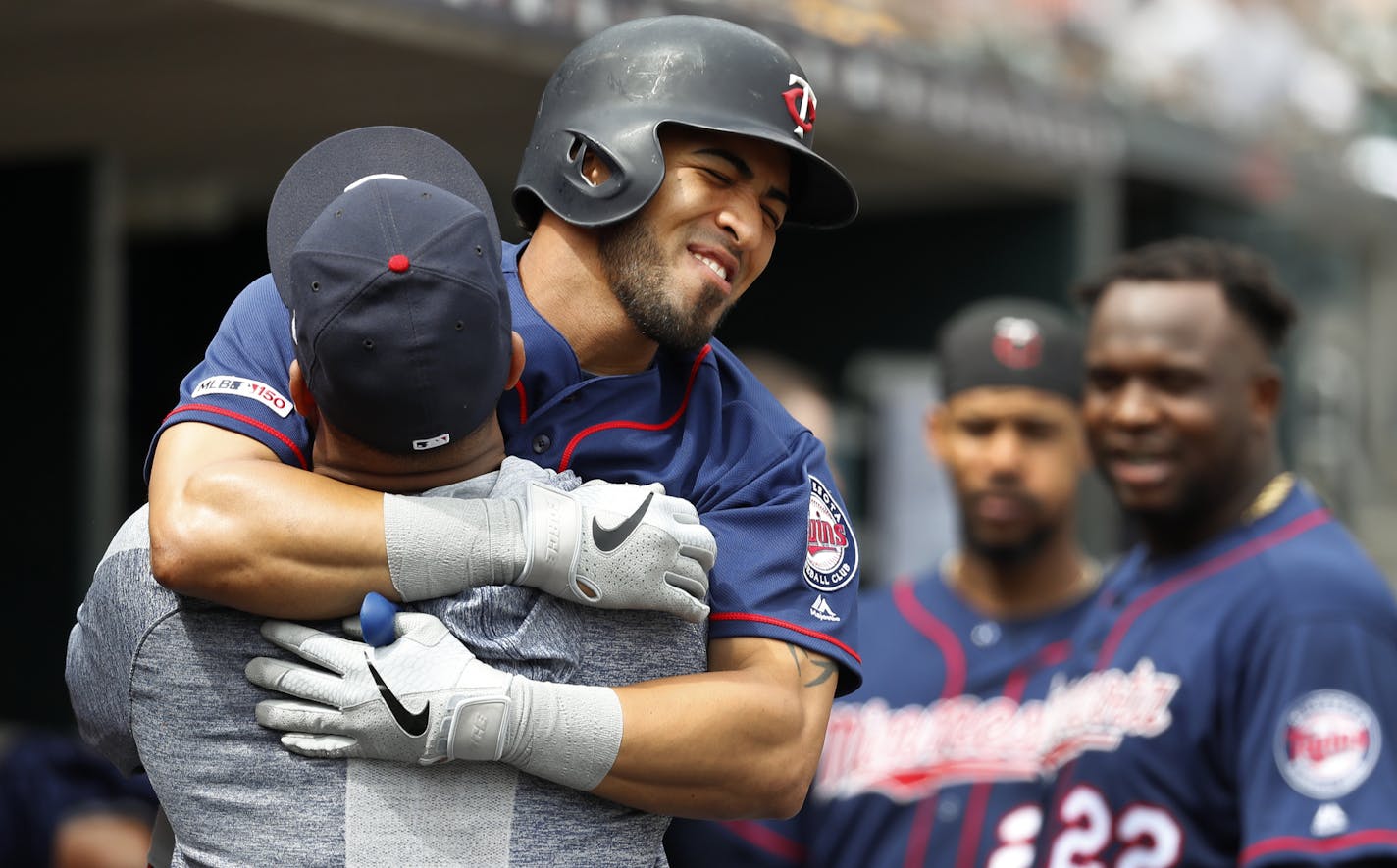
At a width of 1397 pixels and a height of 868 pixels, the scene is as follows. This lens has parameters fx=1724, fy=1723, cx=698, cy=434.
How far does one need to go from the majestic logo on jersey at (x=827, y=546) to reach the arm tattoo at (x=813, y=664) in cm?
9

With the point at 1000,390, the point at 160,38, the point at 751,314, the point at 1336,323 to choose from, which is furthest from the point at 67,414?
the point at 1336,323

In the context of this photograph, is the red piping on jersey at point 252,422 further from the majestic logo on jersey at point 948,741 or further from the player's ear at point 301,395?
the majestic logo on jersey at point 948,741

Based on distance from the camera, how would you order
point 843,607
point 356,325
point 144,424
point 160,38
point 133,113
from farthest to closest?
1. point 144,424
2. point 133,113
3. point 160,38
4. point 843,607
5. point 356,325

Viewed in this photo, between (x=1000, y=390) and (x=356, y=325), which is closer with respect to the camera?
(x=356, y=325)

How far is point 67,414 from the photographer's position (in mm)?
5098

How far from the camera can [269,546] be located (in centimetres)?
175

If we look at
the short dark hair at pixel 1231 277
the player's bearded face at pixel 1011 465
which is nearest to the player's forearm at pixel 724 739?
the short dark hair at pixel 1231 277

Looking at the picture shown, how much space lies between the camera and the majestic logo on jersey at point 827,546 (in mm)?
2145

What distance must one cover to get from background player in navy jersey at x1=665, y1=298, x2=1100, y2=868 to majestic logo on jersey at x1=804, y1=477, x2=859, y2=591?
1.56 m

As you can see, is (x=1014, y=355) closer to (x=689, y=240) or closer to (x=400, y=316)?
(x=689, y=240)

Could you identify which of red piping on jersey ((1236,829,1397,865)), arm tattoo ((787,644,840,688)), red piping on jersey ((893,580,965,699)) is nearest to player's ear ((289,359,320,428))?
arm tattoo ((787,644,840,688))

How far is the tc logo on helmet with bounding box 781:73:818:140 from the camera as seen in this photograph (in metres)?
2.22

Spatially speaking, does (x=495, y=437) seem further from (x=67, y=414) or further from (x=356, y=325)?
(x=67, y=414)

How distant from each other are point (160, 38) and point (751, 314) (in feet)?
12.7
